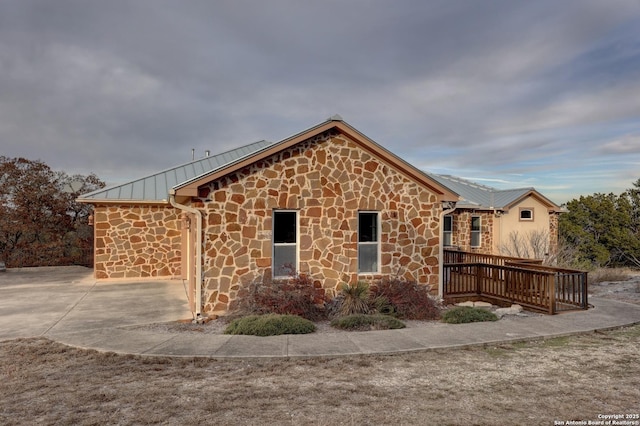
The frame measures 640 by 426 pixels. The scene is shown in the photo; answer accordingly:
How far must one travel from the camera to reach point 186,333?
338 inches

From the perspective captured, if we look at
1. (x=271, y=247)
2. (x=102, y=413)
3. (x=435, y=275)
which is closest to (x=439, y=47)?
(x=435, y=275)

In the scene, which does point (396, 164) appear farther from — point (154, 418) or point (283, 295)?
point (154, 418)

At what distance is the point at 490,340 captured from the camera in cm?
804

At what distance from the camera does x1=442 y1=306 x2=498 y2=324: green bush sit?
32.0ft

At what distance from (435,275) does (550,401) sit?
6.89 metres

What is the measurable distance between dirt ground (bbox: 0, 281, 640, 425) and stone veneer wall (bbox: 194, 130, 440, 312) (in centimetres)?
377

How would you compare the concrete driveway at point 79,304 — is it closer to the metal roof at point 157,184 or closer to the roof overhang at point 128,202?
the roof overhang at point 128,202

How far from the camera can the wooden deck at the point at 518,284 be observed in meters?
11.0

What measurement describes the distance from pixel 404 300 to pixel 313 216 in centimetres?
330

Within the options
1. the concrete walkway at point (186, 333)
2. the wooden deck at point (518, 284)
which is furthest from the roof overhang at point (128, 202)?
the wooden deck at point (518, 284)

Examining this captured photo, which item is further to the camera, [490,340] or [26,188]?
[26,188]

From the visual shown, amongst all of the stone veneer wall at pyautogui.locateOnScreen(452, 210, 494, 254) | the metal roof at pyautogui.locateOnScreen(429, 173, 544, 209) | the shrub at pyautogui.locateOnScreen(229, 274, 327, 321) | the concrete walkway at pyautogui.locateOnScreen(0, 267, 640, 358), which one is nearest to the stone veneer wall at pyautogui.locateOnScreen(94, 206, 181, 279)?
the concrete walkway at pyautogui.locateOnScreen(0, 267, 640, 358)

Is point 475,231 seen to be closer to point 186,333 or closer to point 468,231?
point 468,231

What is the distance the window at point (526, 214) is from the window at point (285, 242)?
1723 centimetres
